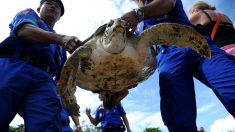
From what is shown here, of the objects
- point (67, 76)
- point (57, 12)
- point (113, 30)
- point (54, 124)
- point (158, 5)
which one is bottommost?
point (54, 124)

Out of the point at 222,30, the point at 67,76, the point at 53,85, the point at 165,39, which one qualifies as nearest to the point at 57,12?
the point at 53,85

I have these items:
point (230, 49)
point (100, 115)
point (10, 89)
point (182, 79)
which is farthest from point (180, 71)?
point (100, 115)

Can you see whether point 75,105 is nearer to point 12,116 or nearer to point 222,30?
point 12,116

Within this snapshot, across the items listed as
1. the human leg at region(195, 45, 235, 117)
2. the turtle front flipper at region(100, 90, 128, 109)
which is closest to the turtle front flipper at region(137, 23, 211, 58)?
the human leg at region(195, 45, 235, 117)

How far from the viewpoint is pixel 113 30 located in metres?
2.72

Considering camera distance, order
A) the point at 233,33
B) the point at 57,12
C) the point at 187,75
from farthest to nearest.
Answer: the point at 57,12, the point at 233,33, the point at 187,75

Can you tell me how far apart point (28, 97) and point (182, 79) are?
148cm

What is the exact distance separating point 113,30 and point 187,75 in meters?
0.88

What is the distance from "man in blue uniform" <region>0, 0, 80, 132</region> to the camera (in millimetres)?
2949

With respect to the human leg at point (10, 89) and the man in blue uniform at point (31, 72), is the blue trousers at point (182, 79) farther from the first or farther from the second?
the human leg at point (10, 89)

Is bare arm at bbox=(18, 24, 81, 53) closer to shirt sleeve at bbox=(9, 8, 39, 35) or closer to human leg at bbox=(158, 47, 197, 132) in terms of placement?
shirt sleeve at bbox=(9, 8, 39, 35)

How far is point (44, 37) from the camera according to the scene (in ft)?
10.00

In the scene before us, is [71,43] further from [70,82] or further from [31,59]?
[31,59]

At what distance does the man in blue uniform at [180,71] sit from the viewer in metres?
2.76
